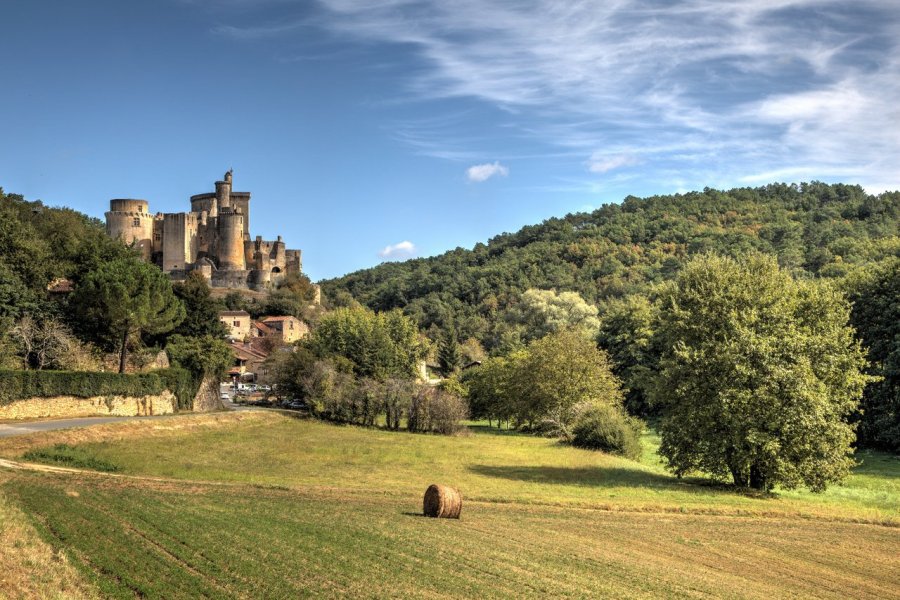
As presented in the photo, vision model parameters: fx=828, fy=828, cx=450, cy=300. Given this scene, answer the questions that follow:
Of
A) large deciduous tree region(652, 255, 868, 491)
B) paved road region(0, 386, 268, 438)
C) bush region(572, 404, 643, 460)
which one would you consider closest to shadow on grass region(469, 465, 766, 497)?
large deciduous tree region(652, 255, 868, 491)

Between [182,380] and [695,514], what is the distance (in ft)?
128

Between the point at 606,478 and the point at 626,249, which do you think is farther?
the point at 626,249

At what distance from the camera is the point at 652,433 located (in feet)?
239

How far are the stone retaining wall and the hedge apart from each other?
270mm

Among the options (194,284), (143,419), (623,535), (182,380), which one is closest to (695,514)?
(623,535)

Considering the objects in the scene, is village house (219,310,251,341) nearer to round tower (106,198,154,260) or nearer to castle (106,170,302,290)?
castle (106,170,302,290)

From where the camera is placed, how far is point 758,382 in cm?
3516

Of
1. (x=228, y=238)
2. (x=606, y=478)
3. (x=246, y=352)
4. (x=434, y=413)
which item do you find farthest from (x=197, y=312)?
(x=606, y=478)

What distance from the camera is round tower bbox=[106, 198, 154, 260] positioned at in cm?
11119

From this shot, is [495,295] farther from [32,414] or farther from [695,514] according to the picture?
[695,514]

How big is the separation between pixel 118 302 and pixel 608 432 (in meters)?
33.7

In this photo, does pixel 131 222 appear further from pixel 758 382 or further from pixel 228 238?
pixel 758 382

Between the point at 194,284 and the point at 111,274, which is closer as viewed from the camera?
the point at 111,274

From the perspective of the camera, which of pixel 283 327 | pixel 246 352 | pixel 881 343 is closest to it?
pixel 881 343
